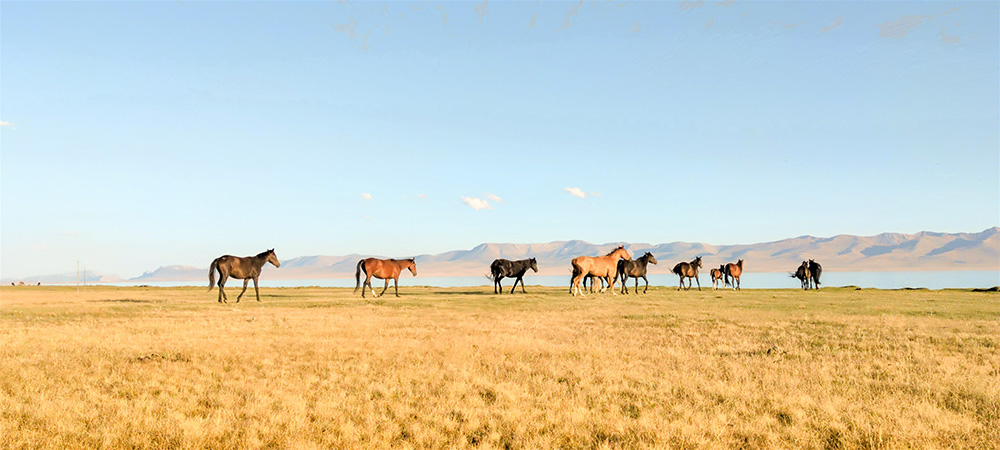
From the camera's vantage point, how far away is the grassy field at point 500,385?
787 cm

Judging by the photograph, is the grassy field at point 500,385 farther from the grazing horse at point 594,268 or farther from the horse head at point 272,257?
the grazing horse at point 594,268

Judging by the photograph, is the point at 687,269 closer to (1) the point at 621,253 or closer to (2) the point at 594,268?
(1) the point at 621,253

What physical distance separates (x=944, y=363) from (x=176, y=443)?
47.7ft

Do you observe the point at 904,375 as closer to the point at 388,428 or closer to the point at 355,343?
the point at 388,428

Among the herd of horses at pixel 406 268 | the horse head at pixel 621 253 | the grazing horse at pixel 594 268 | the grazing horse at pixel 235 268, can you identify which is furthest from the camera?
the horse head at pixel 621 253

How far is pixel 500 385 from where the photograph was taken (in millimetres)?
10633

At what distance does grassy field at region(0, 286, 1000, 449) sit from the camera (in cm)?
787

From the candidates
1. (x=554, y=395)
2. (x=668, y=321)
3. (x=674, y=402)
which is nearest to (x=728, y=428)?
Answer: (x=674, y=402)

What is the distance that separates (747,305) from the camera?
30281mm

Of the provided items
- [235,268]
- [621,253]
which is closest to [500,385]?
[235,268]

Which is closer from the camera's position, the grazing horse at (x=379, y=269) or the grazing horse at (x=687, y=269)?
the grazing horse at (x=379, y=269)

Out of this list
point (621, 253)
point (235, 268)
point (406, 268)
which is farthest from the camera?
point (406, 268)

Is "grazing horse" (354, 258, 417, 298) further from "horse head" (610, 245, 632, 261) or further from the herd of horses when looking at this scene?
"horse head" (610, 245, 632, 261)

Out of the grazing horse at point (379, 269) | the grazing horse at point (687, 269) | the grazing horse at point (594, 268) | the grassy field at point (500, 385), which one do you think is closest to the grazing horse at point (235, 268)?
the grazing horse at point (379, 269)
